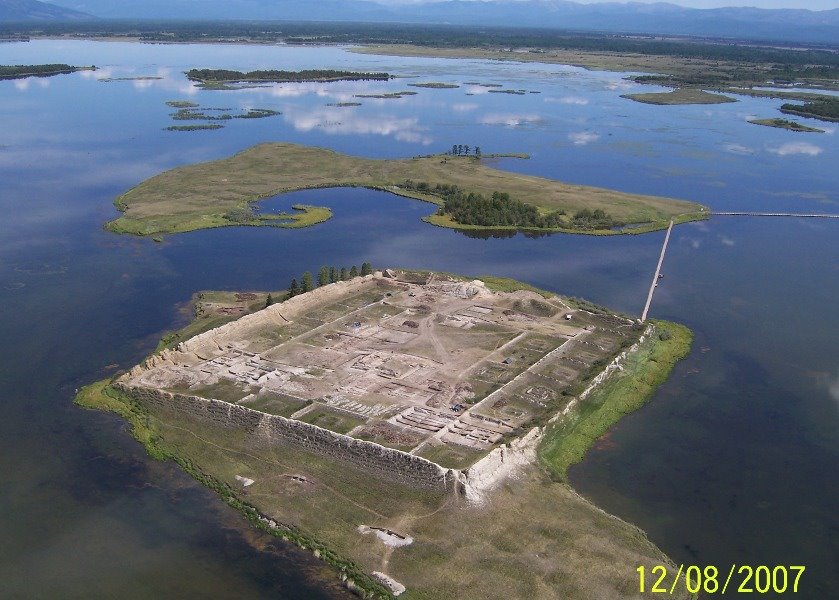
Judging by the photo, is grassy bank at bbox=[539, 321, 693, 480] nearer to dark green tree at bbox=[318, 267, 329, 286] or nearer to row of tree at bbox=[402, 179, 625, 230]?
dark green tree at bbox=[318, 267, 329, 286]

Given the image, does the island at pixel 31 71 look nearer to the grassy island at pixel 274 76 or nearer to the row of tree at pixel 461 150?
the grassy island at pixel 274 76

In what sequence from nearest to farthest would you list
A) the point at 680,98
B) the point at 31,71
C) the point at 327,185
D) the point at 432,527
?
the point at 432,527, the point at 327,185, the point at 680,98, the point at 31,71

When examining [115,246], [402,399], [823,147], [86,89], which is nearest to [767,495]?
[402,399]

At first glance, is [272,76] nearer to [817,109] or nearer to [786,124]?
[786,124]

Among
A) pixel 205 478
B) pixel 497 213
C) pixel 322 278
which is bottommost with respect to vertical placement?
pixel 205 478

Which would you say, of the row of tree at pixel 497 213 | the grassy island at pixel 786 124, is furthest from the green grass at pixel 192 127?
the grassy island at pixel 786 124

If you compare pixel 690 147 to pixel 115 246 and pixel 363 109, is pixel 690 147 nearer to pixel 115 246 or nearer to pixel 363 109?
pixel 363 109

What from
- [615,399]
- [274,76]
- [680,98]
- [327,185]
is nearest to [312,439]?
[615,399]
